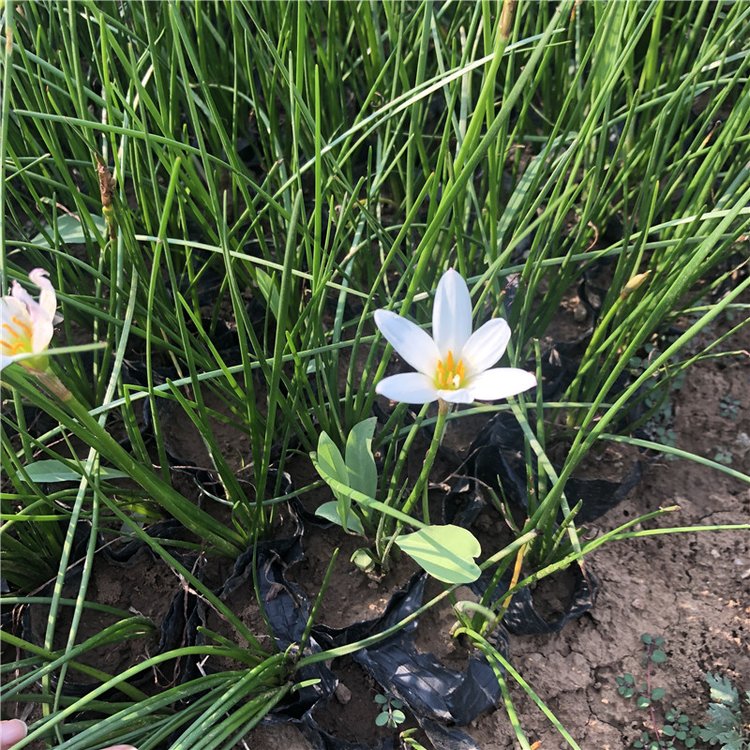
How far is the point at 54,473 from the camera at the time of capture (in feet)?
3.05

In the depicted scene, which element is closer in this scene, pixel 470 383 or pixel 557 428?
pixel 470 383

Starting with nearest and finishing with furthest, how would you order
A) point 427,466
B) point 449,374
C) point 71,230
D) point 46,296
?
1. point 46,296
2. point 449,374
3. point 427,466
4. point 71,230

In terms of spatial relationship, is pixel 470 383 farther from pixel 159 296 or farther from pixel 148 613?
pixel 148 613

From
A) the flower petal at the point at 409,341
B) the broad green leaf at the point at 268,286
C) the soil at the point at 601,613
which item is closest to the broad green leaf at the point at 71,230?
the broad green leaf at the point at 268,286

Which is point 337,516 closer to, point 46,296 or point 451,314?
point 451,314

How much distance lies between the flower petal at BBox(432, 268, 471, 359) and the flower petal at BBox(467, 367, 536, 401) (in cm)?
6

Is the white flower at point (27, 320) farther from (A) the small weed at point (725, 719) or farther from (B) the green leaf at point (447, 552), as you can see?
(A) the small weed at point (725, 719)

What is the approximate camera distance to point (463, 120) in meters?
0.98

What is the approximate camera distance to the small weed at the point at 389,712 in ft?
2.99

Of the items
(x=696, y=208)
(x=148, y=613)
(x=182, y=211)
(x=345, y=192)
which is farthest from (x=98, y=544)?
(x=696, y=208)

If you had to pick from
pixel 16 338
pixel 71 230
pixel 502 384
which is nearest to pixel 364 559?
pixel 502 384

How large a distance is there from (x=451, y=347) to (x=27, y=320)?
41cm

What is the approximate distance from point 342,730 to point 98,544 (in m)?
0.48

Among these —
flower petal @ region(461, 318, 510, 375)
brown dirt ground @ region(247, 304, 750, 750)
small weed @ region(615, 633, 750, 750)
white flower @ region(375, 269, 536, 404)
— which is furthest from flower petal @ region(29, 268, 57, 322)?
small weed @ region(615, 633, 750, 750)
